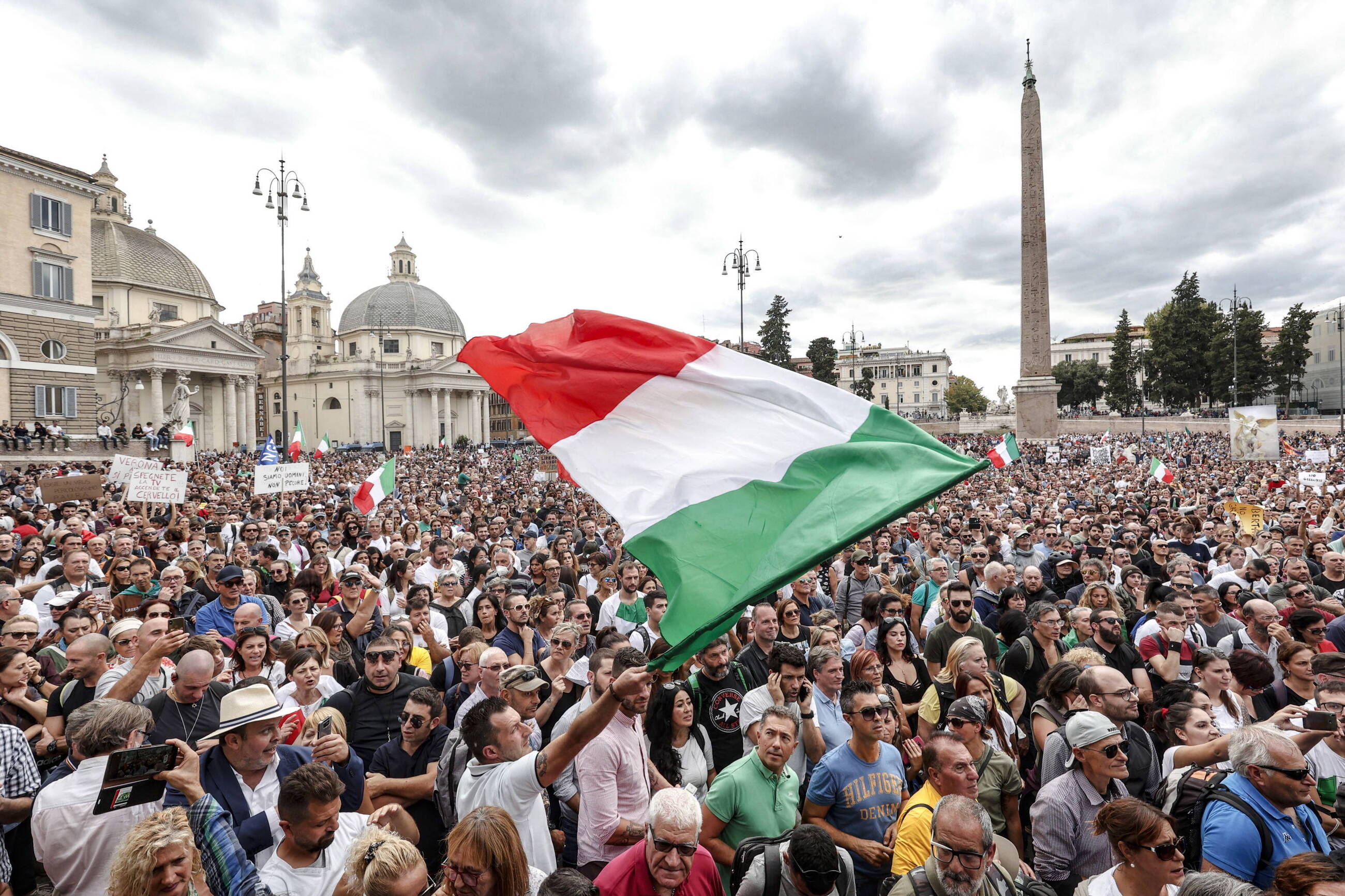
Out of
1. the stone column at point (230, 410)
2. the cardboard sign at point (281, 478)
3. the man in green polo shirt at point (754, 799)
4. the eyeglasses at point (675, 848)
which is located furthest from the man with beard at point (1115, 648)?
the stone column at point (230, 410)

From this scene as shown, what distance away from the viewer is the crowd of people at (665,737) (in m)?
2.98

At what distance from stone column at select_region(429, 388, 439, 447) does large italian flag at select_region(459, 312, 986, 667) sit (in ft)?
266

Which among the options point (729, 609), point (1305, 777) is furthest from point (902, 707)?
point (729, 609)

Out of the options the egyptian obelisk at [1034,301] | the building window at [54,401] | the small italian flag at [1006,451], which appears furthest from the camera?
the egyptian obelisk at [1034,301]

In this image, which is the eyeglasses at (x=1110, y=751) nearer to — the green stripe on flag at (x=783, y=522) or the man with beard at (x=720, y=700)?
the green stripe on flag at (x=783, y=522)

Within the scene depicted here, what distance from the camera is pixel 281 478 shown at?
601 inches

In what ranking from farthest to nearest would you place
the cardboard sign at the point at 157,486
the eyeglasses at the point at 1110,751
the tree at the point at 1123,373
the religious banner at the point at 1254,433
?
the tree at the point at 1123,373
the religious banner at the point at 1254,433
the cardboard sign at the point at 157,486
the eyeglasses at the point at 1110,751

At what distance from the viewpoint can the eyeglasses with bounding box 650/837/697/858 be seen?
9.56 feet

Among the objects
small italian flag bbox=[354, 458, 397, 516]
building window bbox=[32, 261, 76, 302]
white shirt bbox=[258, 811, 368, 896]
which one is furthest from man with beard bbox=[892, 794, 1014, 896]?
building window bbox=[32, 261, 76, 302]

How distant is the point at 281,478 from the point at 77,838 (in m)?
13.3

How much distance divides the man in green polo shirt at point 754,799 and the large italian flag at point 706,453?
0.70 meters

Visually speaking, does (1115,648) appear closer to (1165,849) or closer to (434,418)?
(1165,849)

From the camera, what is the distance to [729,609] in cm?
302

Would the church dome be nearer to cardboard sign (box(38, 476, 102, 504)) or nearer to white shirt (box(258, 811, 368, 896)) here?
cardboard sign (box(38, 476, 102, 504))
